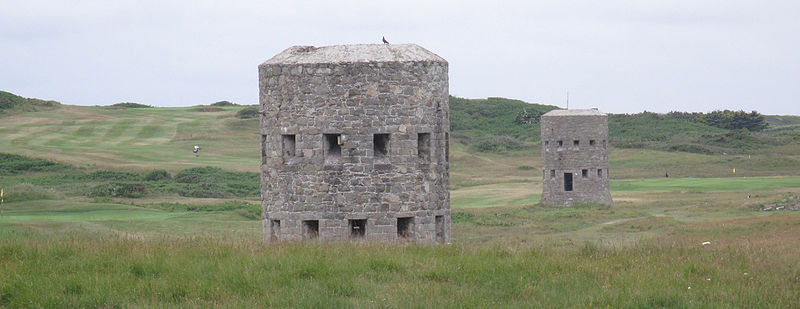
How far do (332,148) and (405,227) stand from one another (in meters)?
2.02

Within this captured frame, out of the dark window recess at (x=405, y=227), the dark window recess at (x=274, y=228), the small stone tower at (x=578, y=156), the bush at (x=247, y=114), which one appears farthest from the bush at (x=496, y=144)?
the dark window recess at (x=274, y=228)

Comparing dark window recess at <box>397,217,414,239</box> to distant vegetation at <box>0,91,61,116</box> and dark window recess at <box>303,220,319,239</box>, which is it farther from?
distant vegetation at <box>0,91,61,116</box>

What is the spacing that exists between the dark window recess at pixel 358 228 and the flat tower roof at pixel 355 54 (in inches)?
118

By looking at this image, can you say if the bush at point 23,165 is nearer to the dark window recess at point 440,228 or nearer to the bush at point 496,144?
the dark window recess at point 440,228

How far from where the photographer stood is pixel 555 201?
46.6 m

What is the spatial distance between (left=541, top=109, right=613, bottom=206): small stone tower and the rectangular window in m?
30.1

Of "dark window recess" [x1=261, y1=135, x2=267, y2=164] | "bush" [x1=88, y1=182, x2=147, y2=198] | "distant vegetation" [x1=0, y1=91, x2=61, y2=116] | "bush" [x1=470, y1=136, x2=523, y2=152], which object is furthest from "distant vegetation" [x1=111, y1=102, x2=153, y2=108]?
"dark window recess" [x1=261, y1=135, x2=267, y2=164]

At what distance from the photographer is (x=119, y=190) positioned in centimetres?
4372

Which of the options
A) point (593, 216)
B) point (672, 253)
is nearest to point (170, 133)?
point (593, 216)

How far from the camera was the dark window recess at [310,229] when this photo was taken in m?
17.6

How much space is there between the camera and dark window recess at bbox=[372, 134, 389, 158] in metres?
17.5

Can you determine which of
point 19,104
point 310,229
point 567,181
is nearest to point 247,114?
point 19,104

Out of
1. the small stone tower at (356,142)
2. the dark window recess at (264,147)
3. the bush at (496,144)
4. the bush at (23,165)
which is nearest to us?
the small stone tower at (356,142)

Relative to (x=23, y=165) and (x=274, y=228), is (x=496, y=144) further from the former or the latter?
(x=274, y=228)
